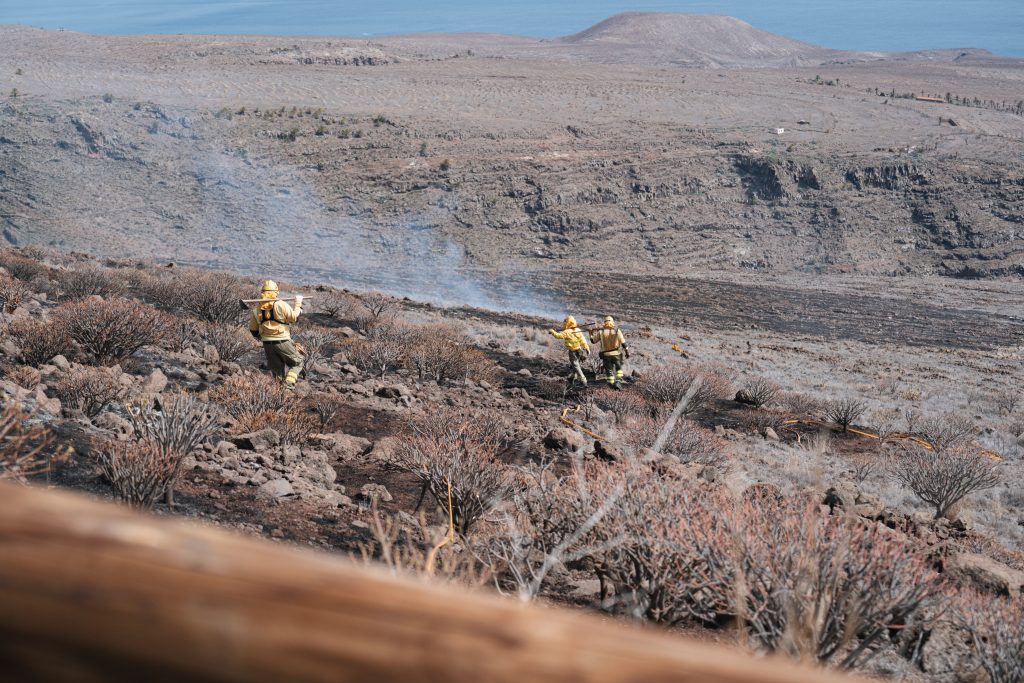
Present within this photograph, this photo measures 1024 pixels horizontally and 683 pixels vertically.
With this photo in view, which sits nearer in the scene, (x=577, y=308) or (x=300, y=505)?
(x=300, y=505)

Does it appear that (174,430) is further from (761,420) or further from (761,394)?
(761,394)

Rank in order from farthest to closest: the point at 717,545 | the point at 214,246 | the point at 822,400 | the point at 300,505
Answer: the point at 214,246 → the point at 822,400 → the point at 300,505 → the point at 717,545

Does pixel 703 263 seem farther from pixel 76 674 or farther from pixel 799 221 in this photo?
pixel 76 674

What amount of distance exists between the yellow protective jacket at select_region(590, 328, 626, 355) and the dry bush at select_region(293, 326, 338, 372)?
453 cm

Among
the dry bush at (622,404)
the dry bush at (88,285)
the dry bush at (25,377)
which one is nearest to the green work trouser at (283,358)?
the dry bush at (25,377)

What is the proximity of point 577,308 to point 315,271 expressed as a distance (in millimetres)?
11666

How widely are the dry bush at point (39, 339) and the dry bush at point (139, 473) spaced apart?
15.7ft

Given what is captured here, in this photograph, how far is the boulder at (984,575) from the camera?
6.40 m

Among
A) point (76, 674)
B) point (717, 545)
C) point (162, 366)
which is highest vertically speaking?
point (76, 674)

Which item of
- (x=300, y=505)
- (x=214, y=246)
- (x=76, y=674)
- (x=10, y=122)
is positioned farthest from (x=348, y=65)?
(x=76, y=674)

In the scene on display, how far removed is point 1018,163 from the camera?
5331 cm

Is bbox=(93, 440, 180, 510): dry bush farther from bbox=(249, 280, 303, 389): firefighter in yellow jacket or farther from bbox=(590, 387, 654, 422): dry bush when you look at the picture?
bbox=(590, 387, 654, 422): dry bush

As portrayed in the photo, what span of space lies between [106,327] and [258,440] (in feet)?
13.1

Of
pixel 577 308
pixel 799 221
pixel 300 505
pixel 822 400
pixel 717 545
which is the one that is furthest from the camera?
pixel 799 221
